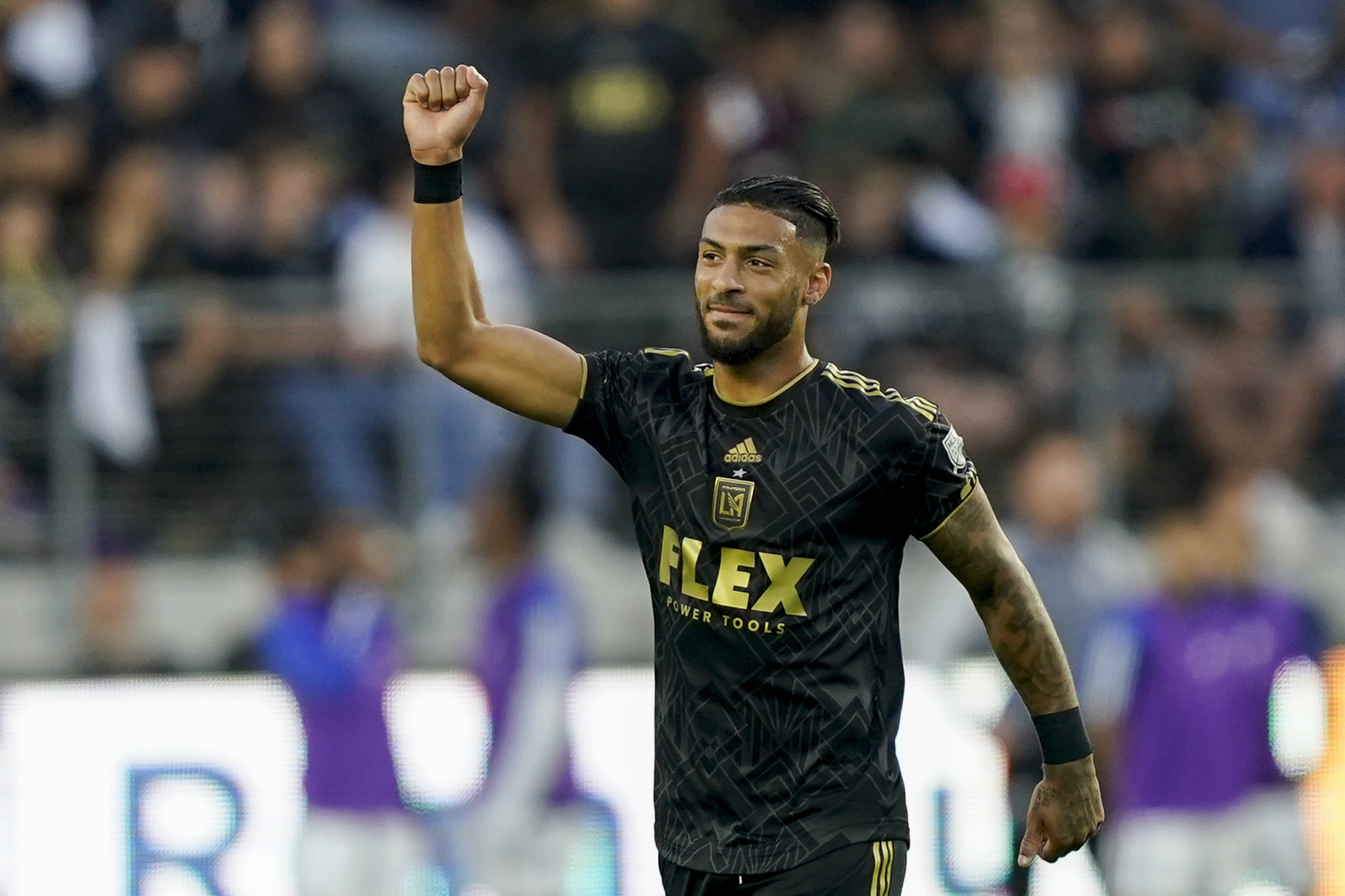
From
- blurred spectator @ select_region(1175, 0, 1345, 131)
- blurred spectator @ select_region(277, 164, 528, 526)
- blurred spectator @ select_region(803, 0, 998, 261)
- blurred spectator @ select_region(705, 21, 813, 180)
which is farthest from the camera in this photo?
blurred spectator @ select_region(1175, 0, 1345, 131)

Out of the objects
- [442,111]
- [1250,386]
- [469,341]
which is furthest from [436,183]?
[1250,386]

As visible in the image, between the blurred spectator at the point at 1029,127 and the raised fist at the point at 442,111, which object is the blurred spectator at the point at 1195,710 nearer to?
the blurred spectator at the point at 1029,127

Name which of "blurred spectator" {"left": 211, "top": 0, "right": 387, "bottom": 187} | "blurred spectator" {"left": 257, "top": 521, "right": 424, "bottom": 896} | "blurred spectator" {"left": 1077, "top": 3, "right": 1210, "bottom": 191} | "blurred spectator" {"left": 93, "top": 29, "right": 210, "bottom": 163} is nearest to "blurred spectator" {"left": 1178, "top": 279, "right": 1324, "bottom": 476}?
"blurred spectator" {"left": 1077, "top": 3, "right": 1210, "bottom": 191}

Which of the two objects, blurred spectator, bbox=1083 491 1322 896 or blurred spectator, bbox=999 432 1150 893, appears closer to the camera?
blurred spectator, bbox=999 432 1150 893

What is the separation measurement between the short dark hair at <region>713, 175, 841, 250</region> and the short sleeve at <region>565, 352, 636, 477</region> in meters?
0.45

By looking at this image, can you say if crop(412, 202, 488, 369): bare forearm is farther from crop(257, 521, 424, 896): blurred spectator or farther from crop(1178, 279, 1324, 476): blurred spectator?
crop(1178, 279, 1324, 476): blurred spectator

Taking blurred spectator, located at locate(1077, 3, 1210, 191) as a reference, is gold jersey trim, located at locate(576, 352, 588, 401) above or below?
below

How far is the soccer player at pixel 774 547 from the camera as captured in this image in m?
4.61

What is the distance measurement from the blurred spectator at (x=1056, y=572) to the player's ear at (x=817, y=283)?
15.6 feet

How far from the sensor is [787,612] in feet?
15.2

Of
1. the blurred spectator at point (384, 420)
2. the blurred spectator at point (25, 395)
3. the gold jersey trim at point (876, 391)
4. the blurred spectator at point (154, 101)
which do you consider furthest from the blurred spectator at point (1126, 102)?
the gold jersey trim at point (876, 391)

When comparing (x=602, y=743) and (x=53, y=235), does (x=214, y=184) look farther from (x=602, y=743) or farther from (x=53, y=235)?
(x=602, y=743)

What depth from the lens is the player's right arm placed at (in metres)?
4.62

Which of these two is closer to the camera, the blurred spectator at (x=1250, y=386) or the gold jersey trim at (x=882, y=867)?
the gold jersey trim at (x=882, y=867)
